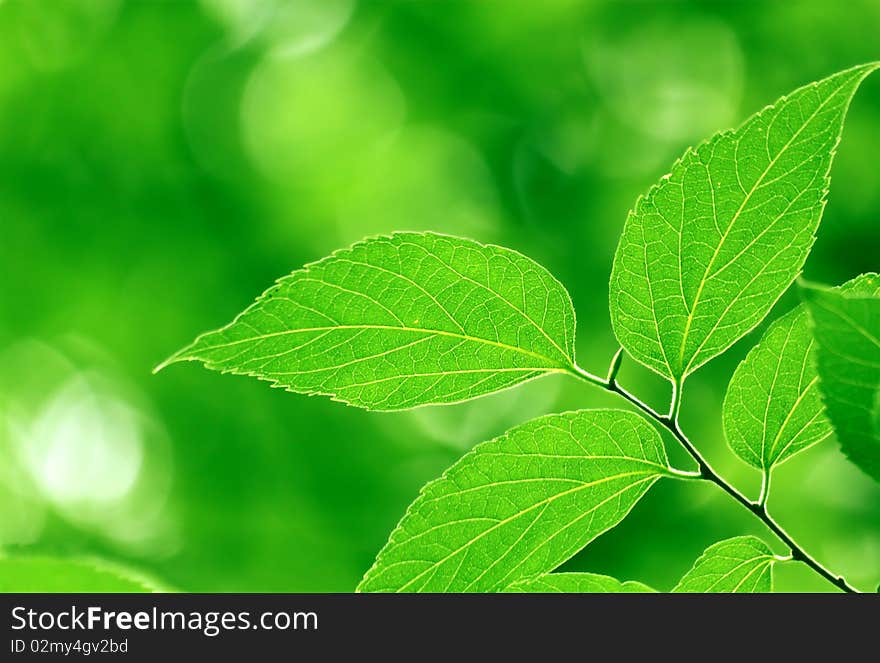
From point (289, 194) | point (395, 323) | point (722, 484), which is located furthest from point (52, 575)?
point (289, 194)

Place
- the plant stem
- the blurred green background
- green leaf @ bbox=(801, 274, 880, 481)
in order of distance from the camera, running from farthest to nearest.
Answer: the blurred green background < the plant stem < green leaf @ bbox=(801, 274, 880, 481)

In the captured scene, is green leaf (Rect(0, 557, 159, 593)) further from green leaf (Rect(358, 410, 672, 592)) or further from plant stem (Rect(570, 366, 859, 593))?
plant stem (Rect(570, 366, 859, 593))

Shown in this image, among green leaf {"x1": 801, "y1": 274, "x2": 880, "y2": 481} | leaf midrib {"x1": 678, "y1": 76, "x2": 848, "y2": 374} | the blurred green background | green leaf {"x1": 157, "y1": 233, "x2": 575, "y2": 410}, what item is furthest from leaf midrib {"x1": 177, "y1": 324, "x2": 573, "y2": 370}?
the blurred green background

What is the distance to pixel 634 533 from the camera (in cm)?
513

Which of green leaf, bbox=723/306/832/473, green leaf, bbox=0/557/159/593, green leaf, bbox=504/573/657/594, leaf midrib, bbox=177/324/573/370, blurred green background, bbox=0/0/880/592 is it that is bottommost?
green leaf, bbox=504/573/657/594

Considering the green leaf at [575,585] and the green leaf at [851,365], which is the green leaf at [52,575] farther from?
the green leaf at [851,365]

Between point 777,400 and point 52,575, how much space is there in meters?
0.60

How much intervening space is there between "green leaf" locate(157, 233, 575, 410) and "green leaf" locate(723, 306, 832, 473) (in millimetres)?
177

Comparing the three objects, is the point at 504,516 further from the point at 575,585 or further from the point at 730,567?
the point at 730,567

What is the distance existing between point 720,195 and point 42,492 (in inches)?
254

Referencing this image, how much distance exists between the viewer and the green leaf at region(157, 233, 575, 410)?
71 centimetres

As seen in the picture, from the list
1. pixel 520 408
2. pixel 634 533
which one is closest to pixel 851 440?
pixel 634 533
